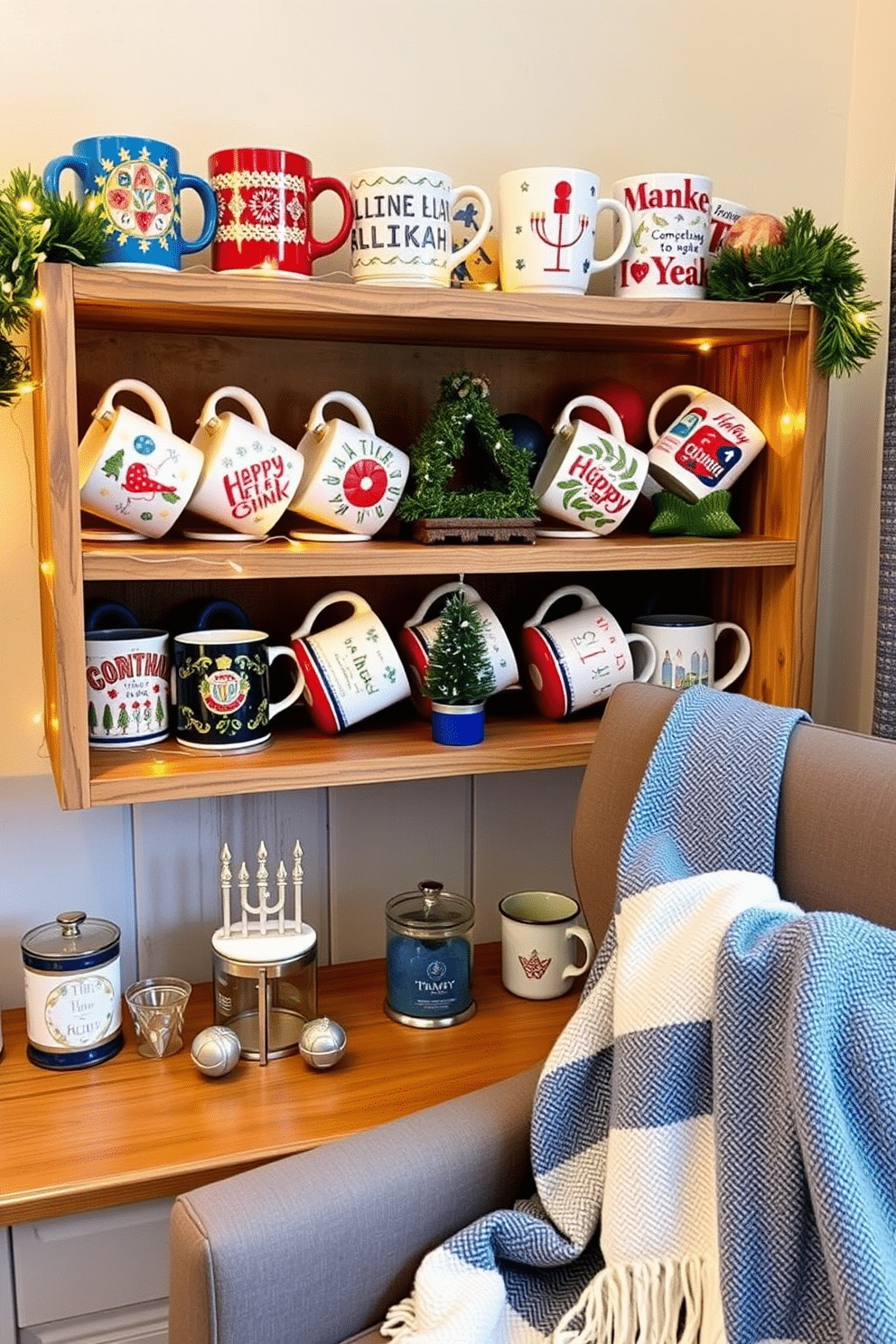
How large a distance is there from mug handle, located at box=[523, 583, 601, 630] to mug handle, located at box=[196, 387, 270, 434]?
1.23ft

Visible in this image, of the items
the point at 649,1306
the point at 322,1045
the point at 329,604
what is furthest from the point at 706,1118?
the point at 329,604

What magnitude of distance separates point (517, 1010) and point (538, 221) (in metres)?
0.85

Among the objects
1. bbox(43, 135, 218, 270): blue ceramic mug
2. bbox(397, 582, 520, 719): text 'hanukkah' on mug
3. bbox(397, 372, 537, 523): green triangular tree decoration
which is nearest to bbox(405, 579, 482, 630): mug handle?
bbox(397, 582, 520, 719): text 'hanukkah' on mug

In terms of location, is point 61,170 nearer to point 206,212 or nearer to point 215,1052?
point 206,212

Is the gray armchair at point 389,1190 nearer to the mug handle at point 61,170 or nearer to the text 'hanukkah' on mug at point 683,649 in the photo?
the text 'hanukkah' on mug at point 683,649

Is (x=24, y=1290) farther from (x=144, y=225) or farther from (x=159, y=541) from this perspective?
(x=144, y=225)

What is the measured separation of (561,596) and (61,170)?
682 millimetres

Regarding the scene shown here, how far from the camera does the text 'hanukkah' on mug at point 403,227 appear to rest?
120cm

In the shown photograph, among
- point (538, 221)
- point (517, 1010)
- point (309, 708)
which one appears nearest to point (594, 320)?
point (538, 221)

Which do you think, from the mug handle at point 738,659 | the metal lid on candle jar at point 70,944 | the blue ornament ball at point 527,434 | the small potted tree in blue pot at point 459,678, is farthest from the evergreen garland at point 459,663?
the metal lid on candle jar at point 70,944

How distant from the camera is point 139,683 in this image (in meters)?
1.25

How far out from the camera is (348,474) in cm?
126

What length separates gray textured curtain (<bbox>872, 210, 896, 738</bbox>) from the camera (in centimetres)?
139

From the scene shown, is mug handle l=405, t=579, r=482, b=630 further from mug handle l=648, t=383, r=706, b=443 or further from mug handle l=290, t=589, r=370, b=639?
mug handle l=648, t=383, r=706, b=443
